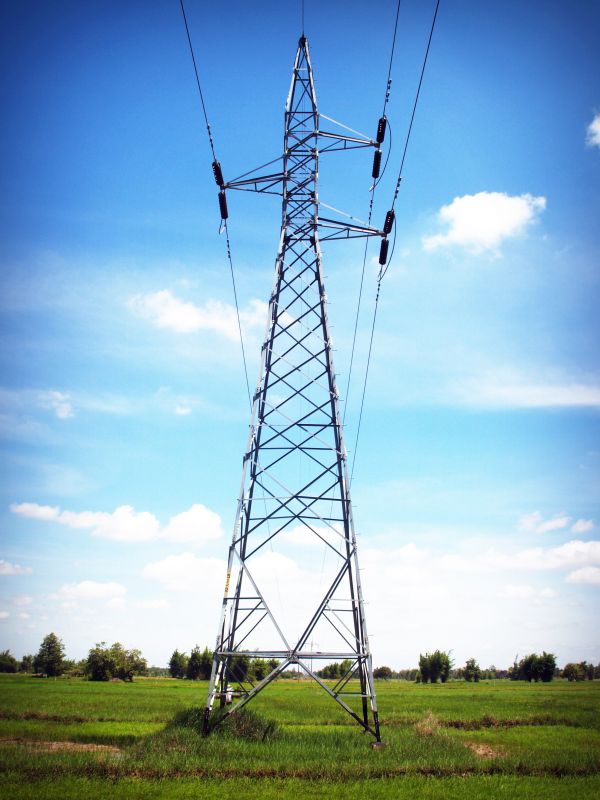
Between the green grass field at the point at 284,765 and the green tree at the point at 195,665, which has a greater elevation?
the green grass field at the point at 284,765

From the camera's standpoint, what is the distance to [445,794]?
1308 centimetres

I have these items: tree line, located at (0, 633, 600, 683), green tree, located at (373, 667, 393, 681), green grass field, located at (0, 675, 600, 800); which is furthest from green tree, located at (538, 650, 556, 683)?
green grass field, located at (0, 675, 600, 800)

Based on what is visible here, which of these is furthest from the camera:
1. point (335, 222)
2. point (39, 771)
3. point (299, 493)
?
point (335, 222)

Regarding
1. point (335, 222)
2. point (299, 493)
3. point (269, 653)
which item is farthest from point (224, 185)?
point (269, 653)

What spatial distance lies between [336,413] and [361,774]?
10283 mm

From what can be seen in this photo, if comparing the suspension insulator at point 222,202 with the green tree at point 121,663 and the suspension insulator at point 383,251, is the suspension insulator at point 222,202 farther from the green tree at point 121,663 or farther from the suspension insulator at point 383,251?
the green tree at point 121,663

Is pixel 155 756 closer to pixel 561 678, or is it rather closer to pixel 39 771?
pixel 39 771

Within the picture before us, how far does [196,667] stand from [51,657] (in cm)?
2142

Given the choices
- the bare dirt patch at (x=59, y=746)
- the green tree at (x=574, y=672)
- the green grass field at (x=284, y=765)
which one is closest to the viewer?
the green grass field at (x=284, y=765)

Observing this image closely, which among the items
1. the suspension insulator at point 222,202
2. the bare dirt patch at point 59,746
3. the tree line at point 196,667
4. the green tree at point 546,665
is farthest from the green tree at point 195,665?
the suspension insulator at point 222,202

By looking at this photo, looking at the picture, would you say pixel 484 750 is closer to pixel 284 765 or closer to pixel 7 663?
pixel 284 765

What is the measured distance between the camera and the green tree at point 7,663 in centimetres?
11194

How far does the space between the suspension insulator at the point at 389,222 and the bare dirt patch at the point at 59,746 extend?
19806 mm

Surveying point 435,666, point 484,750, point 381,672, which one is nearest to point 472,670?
point 435,666
